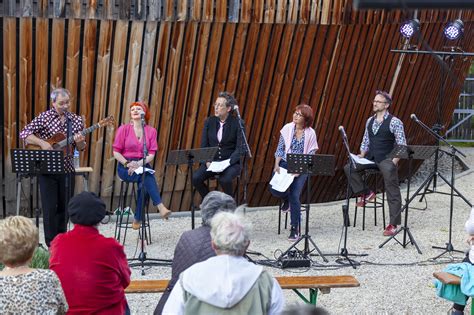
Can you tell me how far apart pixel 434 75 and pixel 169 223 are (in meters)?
6.33

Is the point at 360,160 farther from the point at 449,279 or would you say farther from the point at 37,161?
the point at 37,161

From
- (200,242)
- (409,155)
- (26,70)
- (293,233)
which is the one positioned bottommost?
(293,233)

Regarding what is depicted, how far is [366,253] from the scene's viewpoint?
10703 mm

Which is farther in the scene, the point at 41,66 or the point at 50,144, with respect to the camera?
the point at 41,66

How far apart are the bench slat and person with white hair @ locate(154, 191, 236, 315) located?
1.16 m

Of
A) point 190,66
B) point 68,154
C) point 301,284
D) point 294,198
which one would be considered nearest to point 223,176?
point 294,198

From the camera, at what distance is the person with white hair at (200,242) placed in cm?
569

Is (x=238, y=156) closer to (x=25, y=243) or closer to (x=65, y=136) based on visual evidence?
(x=65, y=136)

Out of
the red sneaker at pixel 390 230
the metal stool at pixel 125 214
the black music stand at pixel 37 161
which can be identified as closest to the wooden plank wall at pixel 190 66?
the metal stool at pixel 125 214

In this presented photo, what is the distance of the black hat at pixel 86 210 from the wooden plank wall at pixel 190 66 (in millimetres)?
6057

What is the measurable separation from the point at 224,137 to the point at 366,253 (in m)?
2.32

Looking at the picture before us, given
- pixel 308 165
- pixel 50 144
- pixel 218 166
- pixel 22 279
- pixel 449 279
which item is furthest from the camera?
pixel 218 166

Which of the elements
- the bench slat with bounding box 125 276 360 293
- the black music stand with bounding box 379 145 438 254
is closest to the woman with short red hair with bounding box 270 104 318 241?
the black music stand with bounding box 379 145 438 254

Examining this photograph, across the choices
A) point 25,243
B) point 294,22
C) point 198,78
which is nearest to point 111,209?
point 198,78
